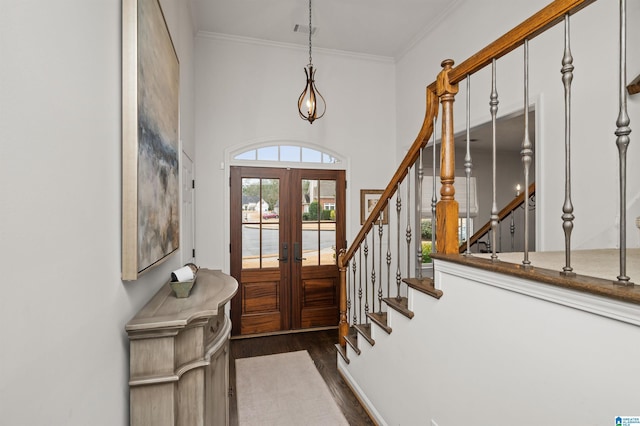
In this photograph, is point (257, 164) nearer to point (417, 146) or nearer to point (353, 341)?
point (353, 341)

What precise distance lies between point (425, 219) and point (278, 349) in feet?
11.8

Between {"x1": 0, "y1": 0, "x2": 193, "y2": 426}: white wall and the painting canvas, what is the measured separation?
0.13ft

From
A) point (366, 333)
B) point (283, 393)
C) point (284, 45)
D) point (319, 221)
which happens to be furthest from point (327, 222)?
point (284, 45)

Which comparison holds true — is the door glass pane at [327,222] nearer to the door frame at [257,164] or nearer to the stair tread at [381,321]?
the door frame at [257,164]

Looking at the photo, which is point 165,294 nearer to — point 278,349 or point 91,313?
point 91,313

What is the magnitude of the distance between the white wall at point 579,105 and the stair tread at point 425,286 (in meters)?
1.19

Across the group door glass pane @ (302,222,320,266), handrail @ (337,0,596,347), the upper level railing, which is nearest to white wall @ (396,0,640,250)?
the upper level railing

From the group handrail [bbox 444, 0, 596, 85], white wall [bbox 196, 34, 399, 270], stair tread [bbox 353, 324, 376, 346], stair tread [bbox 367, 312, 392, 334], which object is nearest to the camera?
Result: handrail [bbox 444, 0, 596, 85]

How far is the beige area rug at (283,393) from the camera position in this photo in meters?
2.35

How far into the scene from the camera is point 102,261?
98cm

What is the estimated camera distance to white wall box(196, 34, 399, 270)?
3791 millimetres

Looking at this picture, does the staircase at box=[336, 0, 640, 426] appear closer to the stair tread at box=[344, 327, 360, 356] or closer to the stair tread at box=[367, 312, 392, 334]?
the stair tread at box=[367, 312, 392, 334]

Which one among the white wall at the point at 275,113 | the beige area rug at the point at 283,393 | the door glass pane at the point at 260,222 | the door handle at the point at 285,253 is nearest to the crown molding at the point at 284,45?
the white wall at the point at 275,113

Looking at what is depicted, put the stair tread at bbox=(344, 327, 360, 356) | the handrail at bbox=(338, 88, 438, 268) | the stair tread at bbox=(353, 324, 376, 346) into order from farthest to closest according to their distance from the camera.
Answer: the stair tread at bbox=(344, 327, 360, 356)
the stair tread at bbox=(353, 324, 376, 346)
the handrail at bbox=(338, 88, 438, 268)
